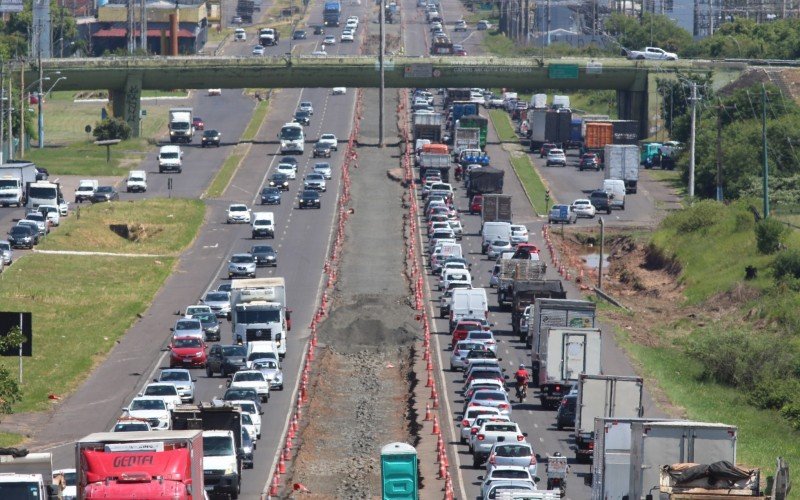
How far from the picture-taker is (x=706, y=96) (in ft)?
469

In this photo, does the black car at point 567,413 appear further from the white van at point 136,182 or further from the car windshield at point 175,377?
the white van at point 136,182

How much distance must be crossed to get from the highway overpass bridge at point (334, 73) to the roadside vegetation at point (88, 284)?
34.2m

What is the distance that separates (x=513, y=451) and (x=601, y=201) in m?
69.0

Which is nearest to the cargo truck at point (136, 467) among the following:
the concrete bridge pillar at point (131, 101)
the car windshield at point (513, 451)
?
the car windshield at point (513, 451)

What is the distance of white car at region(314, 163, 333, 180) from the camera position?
402 feet

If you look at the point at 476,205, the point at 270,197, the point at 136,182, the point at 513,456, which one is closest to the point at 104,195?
the point at 136,182

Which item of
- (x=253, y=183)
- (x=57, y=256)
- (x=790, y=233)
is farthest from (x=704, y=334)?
(x=253, y=183)

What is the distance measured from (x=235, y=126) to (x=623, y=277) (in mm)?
59986

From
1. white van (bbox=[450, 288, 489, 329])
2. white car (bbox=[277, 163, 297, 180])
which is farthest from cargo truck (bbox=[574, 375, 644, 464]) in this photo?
white car (bbox=[277, 163, 297, 180])

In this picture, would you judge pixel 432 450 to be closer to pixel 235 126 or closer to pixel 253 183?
pixel 253 183

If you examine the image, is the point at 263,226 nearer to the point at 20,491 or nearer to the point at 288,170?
the point at 288,170

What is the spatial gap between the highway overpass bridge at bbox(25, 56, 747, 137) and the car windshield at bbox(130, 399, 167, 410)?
306ft

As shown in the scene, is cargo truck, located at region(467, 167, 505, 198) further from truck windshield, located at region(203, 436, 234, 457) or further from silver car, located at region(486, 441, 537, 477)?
truck windshield, located at region(203, 436, 234, 457)

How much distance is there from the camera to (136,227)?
105250 millimetres
